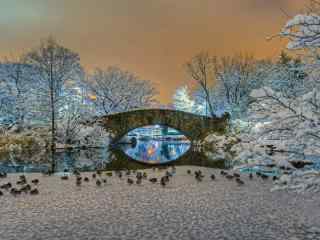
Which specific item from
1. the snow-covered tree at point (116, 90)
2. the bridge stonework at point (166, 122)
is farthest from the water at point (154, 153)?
the snow-covered tree at point (116, 90)

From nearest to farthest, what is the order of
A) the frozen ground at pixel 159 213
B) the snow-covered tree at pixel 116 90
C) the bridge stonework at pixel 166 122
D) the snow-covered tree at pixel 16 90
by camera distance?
the frozen ground at pixel 159 213 → the bridge stonework at pixel 166 122 → the snow-covered tree at pixel 16 90 → the snow-covered tree at pixel 116 90

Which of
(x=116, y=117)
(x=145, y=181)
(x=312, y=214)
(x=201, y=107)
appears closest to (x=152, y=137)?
(x=201, y=107)

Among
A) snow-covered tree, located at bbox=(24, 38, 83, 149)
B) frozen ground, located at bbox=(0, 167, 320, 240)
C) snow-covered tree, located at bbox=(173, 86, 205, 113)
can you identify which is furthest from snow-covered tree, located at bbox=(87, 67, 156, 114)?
frozen ground, located at bbox=(0, 167, 320, 240)

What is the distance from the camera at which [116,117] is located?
21.3 m

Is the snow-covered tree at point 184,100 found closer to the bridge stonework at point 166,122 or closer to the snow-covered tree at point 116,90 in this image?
the snow-covered tree at point 116,90

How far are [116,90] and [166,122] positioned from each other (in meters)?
13.4

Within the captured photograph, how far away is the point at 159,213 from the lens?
4.86 metres

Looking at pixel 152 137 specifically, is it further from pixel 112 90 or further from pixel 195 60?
pixel 195 60

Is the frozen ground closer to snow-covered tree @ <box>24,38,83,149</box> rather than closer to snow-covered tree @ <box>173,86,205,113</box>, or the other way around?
snow-covered tree @ <box>24,38,83,149</box>

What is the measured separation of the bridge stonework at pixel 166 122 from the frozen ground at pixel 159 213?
14020 mm

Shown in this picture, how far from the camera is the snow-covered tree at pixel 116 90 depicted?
33.3 m

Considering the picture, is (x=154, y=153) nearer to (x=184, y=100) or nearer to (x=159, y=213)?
(x=184, y=100)

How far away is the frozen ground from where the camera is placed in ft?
12.9

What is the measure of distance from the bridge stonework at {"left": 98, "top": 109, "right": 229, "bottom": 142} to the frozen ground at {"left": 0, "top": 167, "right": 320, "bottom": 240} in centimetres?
1402
